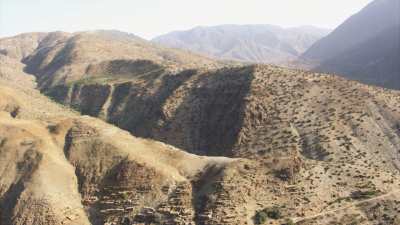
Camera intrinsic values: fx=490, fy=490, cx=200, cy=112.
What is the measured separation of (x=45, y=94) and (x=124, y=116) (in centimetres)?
4890

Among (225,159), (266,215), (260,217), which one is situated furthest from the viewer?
(225,159)

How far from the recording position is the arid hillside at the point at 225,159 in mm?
63906

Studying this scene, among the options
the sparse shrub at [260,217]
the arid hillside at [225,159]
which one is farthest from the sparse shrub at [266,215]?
the arid hillside at [225,159]

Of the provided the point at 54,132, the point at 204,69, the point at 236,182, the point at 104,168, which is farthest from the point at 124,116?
the point at 236,182

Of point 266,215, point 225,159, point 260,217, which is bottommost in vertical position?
point 260,217

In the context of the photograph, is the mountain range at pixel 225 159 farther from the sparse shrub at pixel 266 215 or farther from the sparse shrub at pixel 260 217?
the sparse shrub at pixel 260 217

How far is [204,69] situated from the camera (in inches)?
4995

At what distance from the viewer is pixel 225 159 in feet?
236

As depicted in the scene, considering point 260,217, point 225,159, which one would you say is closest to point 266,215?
point 260,217

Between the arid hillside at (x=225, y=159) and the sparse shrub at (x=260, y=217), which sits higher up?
the arid hillside at (x=225, y=159)

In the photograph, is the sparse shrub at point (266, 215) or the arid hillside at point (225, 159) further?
the arid hillside at point (225, 159)

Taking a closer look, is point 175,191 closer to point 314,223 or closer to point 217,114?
point 314,223

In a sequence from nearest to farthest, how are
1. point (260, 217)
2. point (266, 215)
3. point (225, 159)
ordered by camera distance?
point (260, 217) < point (266, 215) < point (225, 159)

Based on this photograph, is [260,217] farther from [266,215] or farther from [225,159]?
[225,159]
